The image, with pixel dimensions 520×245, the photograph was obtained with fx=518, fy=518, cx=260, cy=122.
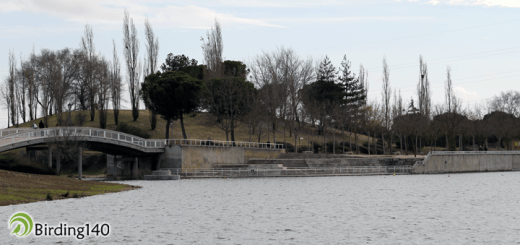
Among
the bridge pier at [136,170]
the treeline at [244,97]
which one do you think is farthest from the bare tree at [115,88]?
the bridge pier at [136,170]

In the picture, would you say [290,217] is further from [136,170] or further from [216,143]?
[216,143]

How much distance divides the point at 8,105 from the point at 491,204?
8860 centimetres

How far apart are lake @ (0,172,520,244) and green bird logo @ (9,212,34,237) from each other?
15.2 inches

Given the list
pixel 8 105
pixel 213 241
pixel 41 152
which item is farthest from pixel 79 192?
pixel 8 105

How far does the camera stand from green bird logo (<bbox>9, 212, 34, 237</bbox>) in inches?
735

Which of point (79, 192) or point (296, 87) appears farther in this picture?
point (296, 87)

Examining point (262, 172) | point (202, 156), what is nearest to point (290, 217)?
point (262, 172)

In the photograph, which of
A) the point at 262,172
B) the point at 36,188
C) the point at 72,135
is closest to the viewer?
the point at 36,188

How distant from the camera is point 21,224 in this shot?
19.6 meters

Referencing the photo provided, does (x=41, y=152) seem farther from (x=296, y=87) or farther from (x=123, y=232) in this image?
(x=123, y=232)

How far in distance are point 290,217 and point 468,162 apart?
179ft

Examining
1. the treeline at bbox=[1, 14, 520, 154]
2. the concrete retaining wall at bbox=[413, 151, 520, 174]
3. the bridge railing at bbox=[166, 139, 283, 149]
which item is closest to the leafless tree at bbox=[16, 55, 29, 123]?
the treeline at bbox=[1, 14, 520, 154]

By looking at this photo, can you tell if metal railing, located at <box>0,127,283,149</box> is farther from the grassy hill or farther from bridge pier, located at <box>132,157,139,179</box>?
the grassy hill

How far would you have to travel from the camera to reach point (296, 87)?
8512cm
